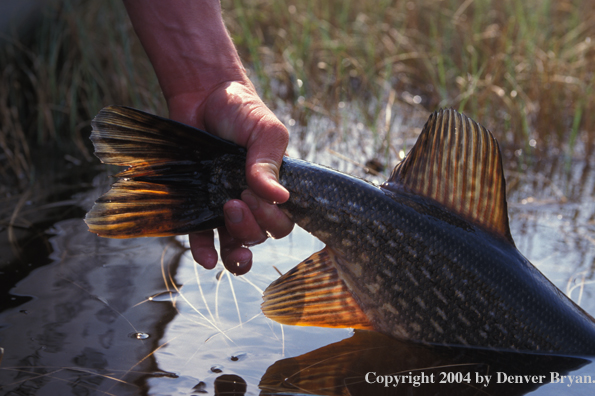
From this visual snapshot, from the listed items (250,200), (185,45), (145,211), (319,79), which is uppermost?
(319,79)

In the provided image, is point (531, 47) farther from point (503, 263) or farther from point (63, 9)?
point (63, 9)

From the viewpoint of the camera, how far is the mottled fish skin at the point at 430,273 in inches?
73.7

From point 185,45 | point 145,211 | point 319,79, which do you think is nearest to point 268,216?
point 145,211

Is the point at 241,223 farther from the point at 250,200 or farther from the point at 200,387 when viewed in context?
the point at 200,387

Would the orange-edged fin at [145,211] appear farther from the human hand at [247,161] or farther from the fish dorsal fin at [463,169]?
the fish dorsal fin at [463,169]

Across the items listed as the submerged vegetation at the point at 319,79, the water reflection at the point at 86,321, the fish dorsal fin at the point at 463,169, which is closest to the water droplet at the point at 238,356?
the water reflection at the point at 86,321

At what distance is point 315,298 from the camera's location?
6.57 feet

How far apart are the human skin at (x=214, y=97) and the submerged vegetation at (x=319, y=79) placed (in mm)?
1341

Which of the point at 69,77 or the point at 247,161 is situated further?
the point at 69,77

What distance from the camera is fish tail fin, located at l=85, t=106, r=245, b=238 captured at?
6.05 feet

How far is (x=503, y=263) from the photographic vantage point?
188 cm

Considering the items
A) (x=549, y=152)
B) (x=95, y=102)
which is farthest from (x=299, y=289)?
(x=549, y=152)

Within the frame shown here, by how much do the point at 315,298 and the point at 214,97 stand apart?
3.31 feet

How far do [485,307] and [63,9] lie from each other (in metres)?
4.02
